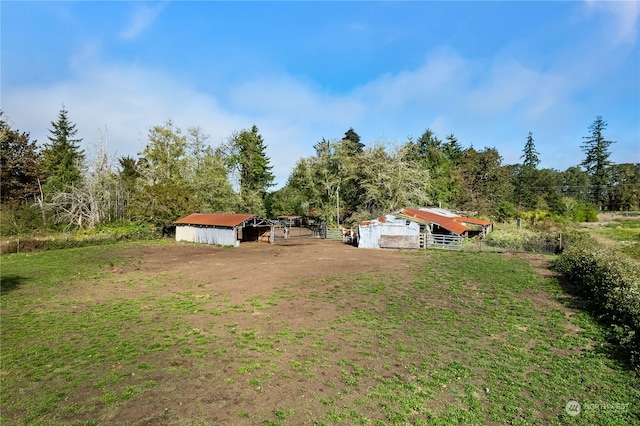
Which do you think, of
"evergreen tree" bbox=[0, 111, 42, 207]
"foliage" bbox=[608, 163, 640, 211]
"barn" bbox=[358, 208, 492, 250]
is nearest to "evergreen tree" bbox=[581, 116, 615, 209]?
"foliage" bbox=[608, 163, 640, 211]

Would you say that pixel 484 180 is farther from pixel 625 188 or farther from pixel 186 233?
pixel 186 233

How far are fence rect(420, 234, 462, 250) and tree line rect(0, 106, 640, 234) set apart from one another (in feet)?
43.7

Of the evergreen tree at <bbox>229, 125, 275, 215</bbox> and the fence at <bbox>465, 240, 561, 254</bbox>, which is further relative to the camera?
the evergreen tree at <bbox>229, 125, 275, 215</bbox>

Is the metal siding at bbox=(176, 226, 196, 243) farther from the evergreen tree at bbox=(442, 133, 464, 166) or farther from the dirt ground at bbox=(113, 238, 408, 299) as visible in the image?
the evergreen tree at bbox=(442, 133, 464, 166)

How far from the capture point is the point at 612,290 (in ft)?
36.4

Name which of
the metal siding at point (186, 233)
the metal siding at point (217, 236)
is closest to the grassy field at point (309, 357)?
the metal siding at point (217, 236)

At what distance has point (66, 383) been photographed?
6.90 metres

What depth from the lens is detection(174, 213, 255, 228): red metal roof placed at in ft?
104

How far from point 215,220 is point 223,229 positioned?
7.22ft

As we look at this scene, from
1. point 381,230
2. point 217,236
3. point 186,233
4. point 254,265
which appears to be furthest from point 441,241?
point 186,233

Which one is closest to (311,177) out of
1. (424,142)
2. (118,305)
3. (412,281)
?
(424,142)

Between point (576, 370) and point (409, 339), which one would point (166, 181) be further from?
point (576, 370)

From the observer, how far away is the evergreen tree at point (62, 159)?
4509 centimetres

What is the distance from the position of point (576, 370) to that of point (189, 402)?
346 inches
